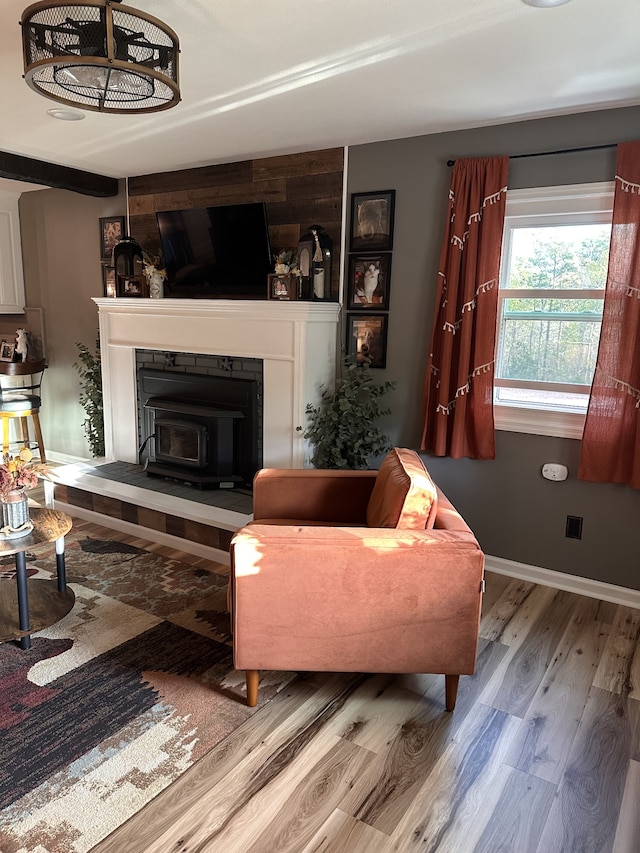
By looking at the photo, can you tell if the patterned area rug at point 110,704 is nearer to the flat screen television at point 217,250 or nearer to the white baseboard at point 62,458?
the flat screen television at point 217,250

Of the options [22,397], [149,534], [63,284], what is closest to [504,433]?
[149,534]

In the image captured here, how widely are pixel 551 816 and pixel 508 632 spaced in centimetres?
108

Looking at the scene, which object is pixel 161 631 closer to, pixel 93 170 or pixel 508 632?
pixel 508 632

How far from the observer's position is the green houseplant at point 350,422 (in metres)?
3.57

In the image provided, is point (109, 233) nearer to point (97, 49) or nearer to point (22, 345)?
point (22, 345)

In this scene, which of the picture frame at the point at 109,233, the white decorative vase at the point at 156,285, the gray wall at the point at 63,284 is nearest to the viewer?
the white decorative vase at the point at 156,285

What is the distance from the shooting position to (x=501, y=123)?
10.3ft

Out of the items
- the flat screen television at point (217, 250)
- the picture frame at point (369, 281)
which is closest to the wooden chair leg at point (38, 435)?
the flat screen television at point (217, 250)

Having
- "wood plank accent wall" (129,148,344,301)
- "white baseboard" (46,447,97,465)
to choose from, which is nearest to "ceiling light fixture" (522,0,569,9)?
"wood plank accent wall" (129,148,344,301)

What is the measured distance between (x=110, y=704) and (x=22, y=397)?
350 centimetres

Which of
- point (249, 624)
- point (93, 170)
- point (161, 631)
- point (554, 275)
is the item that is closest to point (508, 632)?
point (249, 624)

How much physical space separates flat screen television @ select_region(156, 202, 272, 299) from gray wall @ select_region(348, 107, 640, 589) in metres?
0.73

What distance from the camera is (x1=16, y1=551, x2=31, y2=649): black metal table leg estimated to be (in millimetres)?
2479

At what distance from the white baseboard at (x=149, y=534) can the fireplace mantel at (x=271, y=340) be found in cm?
67
